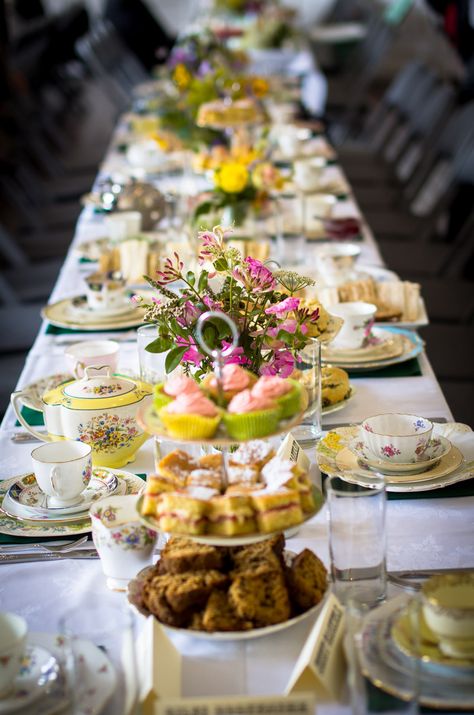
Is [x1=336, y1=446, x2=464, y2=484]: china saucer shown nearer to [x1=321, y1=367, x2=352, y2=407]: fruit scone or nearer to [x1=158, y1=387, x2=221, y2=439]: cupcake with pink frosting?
[x1=321, y1=367, x2=352, y2=407]: fruit scone

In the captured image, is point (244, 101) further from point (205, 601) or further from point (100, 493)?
point (205, 601)

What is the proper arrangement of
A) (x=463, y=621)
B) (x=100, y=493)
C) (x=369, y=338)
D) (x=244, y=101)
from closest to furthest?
(x=463, y=621) → (x=100, y=493) → (x=369, y=338) → (x=244, y=101)

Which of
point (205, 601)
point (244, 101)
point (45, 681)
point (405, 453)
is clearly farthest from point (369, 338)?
point (244, 101)

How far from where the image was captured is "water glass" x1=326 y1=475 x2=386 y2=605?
1.22 meters

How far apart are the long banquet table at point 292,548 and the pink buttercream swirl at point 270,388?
269 millimetres

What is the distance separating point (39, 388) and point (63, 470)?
519mm

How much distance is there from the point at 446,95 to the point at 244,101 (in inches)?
→ 63.7

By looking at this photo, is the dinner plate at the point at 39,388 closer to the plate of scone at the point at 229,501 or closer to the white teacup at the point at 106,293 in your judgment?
the white teacup at the point at 106,293

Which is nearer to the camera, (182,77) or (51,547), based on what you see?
(51,547)

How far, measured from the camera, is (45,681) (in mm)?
1065

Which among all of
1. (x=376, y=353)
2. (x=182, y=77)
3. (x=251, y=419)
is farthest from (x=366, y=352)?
(x=182, y=77)

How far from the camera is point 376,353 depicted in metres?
2.12

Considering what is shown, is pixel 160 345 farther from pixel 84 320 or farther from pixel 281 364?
pixel 84 320

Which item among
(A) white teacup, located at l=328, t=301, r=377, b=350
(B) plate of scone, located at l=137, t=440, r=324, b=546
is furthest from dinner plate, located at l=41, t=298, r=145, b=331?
(B) plate of scone, located at l=137, t=440, r=324, b=546
